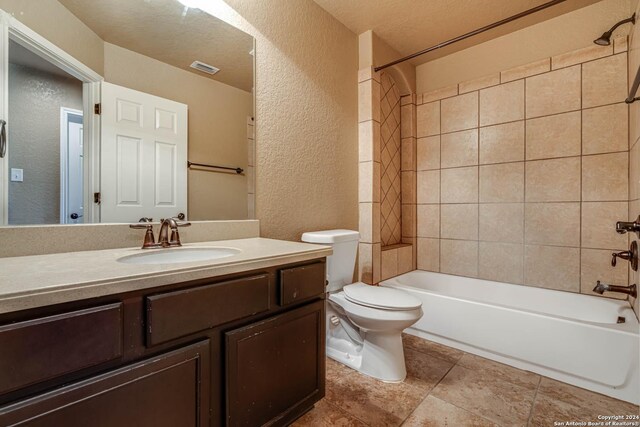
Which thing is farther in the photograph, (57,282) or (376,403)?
(376,403)

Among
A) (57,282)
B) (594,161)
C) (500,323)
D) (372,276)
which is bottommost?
(500,323)

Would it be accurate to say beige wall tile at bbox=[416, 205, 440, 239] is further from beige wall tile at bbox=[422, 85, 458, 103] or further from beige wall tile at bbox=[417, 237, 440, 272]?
beige wall tile at bbox=[422, 85, 458, 103]

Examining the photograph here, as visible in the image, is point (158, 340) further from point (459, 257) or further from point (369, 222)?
point (459, 257)

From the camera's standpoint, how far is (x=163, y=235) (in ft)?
4.12

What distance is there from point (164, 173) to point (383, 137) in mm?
1889

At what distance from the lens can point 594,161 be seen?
2.00 m

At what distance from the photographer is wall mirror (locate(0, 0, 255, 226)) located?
40.1 inches

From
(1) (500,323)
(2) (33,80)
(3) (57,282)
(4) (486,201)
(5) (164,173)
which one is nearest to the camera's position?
(3) (57,282)

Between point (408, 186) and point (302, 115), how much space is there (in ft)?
4.69

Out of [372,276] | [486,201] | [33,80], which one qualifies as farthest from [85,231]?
[486,201]

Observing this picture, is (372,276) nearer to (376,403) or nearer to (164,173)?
(376,403)

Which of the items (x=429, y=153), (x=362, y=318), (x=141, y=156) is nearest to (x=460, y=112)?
(x=429, y=153)

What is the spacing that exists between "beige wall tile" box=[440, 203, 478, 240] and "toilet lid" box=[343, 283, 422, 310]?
3.98ft

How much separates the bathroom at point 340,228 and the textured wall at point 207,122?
0.03 ft
